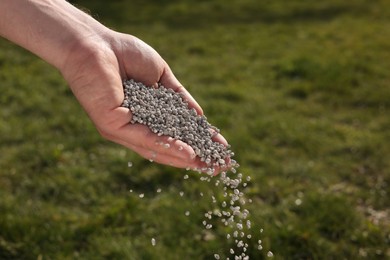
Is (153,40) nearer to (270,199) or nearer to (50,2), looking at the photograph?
(270,199)

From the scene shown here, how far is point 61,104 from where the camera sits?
5.86m

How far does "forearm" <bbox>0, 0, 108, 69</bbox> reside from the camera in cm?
306

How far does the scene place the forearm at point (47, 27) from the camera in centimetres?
306

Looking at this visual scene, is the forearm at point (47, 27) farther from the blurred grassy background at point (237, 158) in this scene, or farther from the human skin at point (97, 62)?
the blurred grassy background at point (237, 158)

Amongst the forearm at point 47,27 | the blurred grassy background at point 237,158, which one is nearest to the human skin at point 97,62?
the forearm at point 47,27

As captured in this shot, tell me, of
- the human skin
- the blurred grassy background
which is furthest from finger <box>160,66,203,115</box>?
the blurred grassy background

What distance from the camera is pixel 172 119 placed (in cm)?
303

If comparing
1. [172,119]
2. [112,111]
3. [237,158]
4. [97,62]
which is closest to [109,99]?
[112,111]

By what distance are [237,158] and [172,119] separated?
196 cm

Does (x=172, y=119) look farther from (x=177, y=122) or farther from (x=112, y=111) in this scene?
(x=112, y=111)

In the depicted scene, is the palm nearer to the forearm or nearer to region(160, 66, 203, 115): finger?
the forearm

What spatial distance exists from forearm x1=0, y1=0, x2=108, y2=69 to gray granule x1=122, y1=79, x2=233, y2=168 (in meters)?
0.38

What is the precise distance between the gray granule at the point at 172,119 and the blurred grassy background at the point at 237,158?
0.96 m

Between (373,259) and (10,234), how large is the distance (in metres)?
2.53
